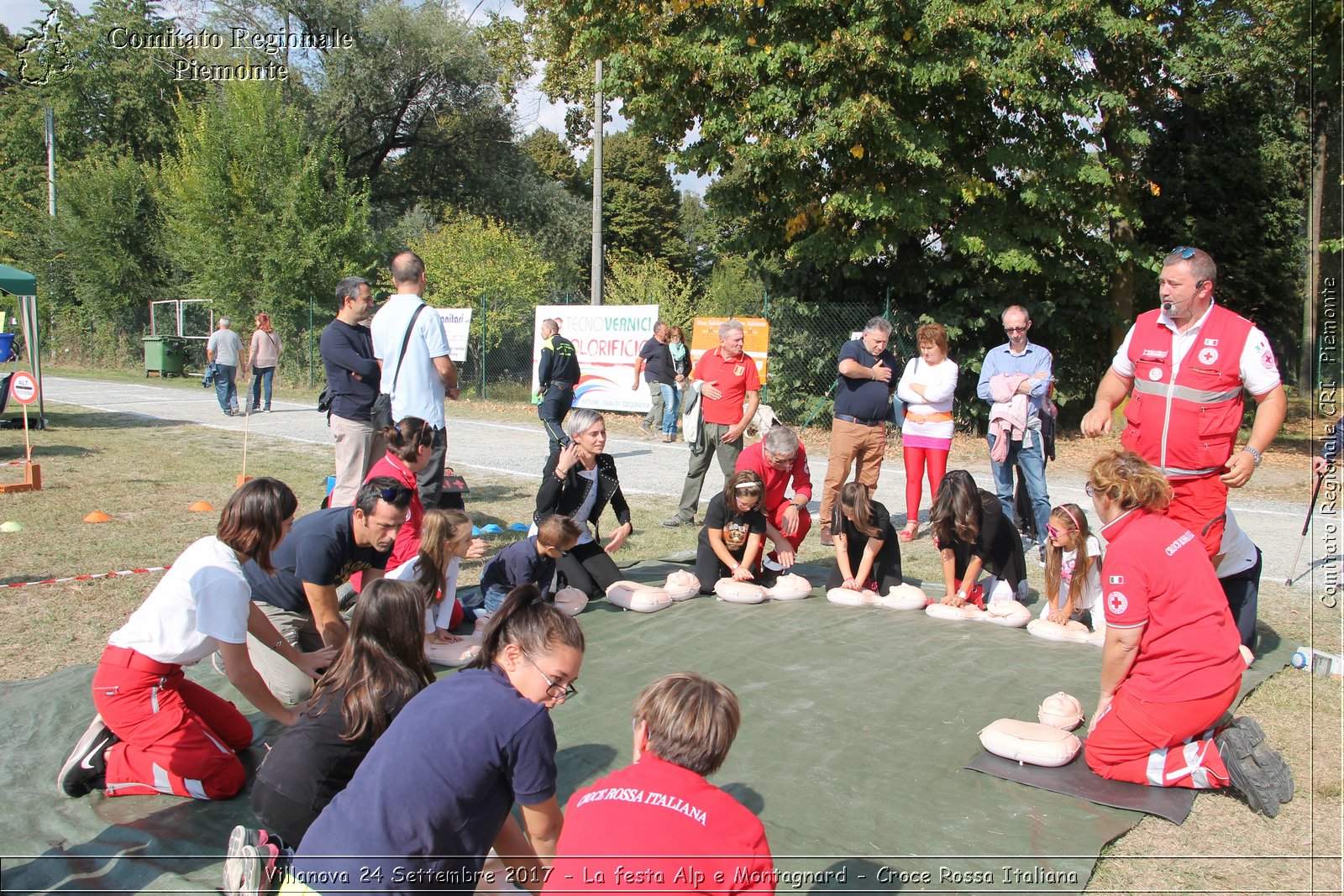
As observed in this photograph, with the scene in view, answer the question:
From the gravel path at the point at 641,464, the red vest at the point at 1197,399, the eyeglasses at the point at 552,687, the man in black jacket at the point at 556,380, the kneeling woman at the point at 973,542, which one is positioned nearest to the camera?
the eyeglasses at the point at 552,687

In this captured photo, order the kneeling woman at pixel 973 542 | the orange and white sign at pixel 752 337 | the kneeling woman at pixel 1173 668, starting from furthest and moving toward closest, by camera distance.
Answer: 1. the orange and white sign at pixel 752 337
2. the kneeling woman at pixel 973 542
3. the kneeling woman at pixel 1173 668

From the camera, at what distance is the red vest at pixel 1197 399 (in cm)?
405

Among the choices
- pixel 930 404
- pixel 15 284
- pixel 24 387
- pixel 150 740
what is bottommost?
pixel 150 740

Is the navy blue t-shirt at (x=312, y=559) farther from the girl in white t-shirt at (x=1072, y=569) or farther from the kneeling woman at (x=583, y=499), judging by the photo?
the girl in white t-shirt at (x=1072, y=569)

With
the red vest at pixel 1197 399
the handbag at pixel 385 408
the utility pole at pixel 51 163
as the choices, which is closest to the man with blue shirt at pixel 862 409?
the red vest at pixel 1197 399

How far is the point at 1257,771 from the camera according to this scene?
3.13 meters

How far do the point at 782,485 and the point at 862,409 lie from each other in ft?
4.66

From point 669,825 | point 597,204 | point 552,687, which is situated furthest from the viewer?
point 597,204

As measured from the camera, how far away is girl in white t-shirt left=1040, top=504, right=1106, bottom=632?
15.4ft

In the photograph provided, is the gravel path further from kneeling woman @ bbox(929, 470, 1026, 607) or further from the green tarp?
the green tarp

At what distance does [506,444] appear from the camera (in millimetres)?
12922

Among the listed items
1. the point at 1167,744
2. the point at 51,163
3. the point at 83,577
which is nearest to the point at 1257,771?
the point at 1167,744

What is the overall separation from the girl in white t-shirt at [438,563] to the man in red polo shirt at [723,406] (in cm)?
332

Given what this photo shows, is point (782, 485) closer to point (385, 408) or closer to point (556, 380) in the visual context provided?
point (385, 408)
